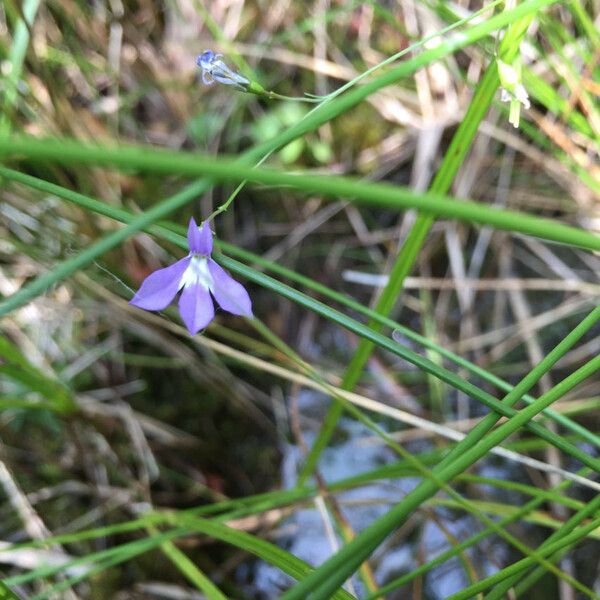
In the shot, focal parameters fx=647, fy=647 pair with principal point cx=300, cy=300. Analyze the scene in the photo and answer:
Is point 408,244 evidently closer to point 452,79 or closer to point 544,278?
point 544,278

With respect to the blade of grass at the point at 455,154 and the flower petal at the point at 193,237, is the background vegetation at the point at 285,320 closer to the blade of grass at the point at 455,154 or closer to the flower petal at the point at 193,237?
the blade of grass at the point at 455,154

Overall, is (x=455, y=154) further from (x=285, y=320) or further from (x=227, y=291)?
(x=285, y=320)

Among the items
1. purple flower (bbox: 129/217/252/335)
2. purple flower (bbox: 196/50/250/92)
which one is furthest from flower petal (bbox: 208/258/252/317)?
purple flower (bbox: 196/50/250/92)

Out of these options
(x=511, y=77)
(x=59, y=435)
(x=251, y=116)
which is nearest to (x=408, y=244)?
(x=511, y=77)

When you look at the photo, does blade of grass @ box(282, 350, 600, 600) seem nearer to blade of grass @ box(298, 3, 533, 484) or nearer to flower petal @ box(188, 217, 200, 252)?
blade of grass @ box(298, 3, 533, 484)

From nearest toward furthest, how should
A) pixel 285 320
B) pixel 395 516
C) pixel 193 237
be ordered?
pixel 395 516 → pixel 193 237 → pixel 285 320

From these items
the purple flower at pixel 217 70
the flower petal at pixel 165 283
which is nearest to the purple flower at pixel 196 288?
the flower petal at pixel 165 283

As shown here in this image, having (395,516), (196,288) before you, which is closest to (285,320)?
(196,288)
